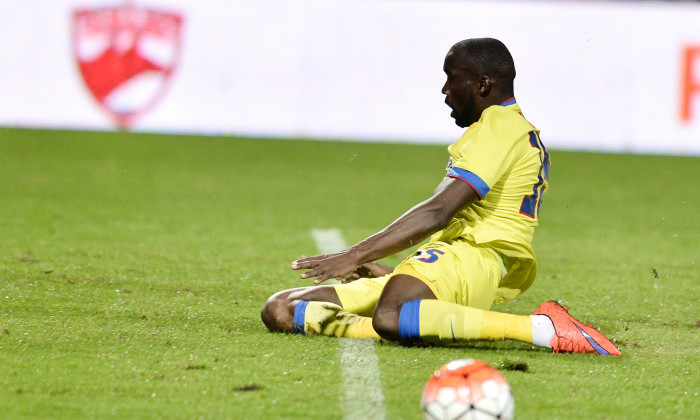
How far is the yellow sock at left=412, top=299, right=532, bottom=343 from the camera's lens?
3.86 m

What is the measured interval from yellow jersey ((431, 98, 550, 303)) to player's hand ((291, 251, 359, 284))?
54 centimetres

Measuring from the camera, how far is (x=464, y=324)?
3.87 meters

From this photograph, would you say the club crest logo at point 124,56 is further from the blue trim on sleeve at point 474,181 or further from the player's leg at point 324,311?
the blue trim on sleeve at point 474,181

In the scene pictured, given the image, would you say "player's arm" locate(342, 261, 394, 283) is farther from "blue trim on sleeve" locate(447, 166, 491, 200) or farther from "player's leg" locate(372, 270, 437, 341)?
"blue trim on sleeve" locate(447, 166, 491, 200)

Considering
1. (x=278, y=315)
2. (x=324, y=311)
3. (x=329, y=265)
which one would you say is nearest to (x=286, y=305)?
(x=278, y=315)

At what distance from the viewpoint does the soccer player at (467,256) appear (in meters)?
3.86

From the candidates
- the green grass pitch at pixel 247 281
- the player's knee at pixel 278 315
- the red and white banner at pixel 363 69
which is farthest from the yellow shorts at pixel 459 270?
the red and white banner at pixel 363 69

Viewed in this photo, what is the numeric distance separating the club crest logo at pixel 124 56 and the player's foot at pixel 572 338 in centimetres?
894

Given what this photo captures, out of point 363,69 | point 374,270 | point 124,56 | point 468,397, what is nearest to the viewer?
point 468,397

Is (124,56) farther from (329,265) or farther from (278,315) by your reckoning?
(329,265)

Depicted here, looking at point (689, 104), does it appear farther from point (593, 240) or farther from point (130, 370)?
point (130, 370)

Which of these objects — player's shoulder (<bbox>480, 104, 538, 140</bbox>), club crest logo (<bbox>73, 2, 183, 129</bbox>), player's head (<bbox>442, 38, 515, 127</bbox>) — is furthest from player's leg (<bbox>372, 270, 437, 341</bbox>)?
club crest logo (<bbox>73, 2, 183, 129</bbox>)

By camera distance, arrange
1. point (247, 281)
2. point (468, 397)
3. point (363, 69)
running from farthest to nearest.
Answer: point (363, 69) < point (247, 281) < point (468, 397)

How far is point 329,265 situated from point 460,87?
A: 0.98 meters
